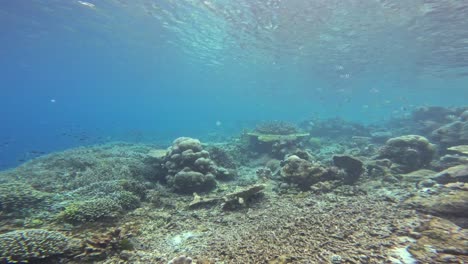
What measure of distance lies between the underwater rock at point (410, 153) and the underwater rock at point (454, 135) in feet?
14.3

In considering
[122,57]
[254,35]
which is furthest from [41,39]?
[254,35]

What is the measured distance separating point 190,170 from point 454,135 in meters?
15.1

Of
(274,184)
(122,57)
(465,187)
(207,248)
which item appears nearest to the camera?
(207,248)

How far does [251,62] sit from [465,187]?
37463mm

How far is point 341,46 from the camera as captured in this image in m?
28.4

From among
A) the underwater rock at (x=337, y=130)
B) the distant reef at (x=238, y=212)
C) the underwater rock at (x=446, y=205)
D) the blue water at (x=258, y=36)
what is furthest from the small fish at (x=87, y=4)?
the underwater rock at (x=446, y=205)

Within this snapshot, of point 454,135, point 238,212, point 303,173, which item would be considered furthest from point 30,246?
point 454,135

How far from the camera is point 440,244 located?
4.10 metres

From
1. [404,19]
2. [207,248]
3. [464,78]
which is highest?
[464,78]

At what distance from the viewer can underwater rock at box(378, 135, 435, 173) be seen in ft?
32.9

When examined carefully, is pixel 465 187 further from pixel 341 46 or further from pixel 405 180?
pixel 341 46

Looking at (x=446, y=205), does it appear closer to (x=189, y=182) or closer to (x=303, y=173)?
(x=303, y=173)

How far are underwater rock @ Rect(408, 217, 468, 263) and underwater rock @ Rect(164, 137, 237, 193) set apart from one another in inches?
270

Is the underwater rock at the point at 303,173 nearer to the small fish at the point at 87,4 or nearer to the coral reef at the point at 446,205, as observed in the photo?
the coral reef at the point at 446,205
